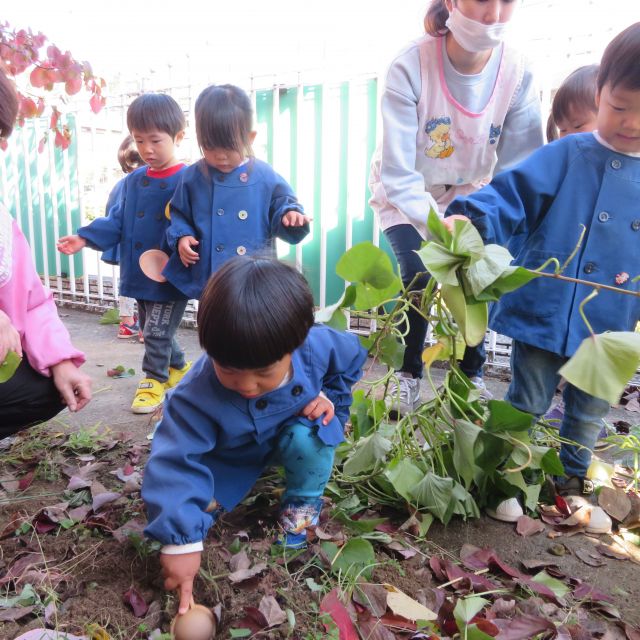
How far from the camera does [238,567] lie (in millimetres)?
1274

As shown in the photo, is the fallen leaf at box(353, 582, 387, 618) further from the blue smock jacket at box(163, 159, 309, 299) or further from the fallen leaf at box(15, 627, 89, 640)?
the blue smock jacket at box(163, 159, 309, 299)

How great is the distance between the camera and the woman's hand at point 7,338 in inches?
53.6

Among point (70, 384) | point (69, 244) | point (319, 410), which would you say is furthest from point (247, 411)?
point (69, 244)

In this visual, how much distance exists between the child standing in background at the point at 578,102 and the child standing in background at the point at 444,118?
0.46 ft

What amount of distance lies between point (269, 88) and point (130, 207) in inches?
71.7

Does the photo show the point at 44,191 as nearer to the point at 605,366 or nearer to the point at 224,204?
the point at 224,204

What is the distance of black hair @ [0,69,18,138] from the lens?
1.33m

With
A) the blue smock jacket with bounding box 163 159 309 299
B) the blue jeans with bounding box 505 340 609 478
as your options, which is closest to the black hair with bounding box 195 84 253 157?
the blue smock jacket with bounding box 163 159 309 299

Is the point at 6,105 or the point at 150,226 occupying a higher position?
the point at 6,105

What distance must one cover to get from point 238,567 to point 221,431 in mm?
303

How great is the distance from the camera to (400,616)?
116 centimetres

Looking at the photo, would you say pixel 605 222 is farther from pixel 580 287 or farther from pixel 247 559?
pixel 247 559

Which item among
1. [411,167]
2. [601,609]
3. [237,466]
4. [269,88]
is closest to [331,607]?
[237,466]

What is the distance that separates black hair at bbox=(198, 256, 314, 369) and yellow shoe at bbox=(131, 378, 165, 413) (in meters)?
1.45
